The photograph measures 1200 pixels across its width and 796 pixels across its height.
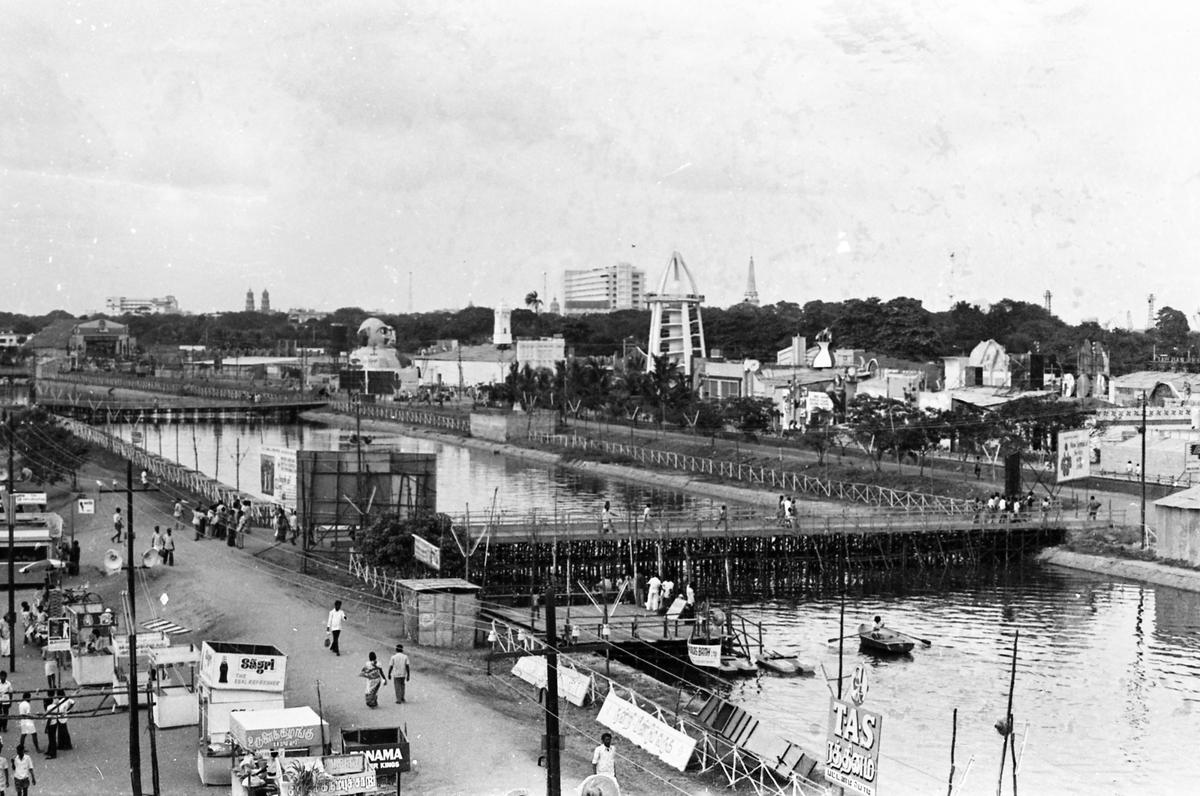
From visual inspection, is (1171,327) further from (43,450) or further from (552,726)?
(552,726)

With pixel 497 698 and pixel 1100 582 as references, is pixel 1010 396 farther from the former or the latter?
pixel 497 698

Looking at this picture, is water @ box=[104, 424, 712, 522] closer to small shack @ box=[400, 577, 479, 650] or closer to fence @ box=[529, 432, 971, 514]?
fence @ box=[529, 432, 971, 514]

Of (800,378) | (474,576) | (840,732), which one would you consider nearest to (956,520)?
(474,576)

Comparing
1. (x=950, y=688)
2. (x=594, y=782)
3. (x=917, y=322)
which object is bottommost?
(x=950, y=688)

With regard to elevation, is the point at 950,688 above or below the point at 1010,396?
below

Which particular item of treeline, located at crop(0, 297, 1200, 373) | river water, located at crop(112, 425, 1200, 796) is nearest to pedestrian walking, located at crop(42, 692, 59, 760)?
river water, located at crop(112, 425, 1200, 796)
